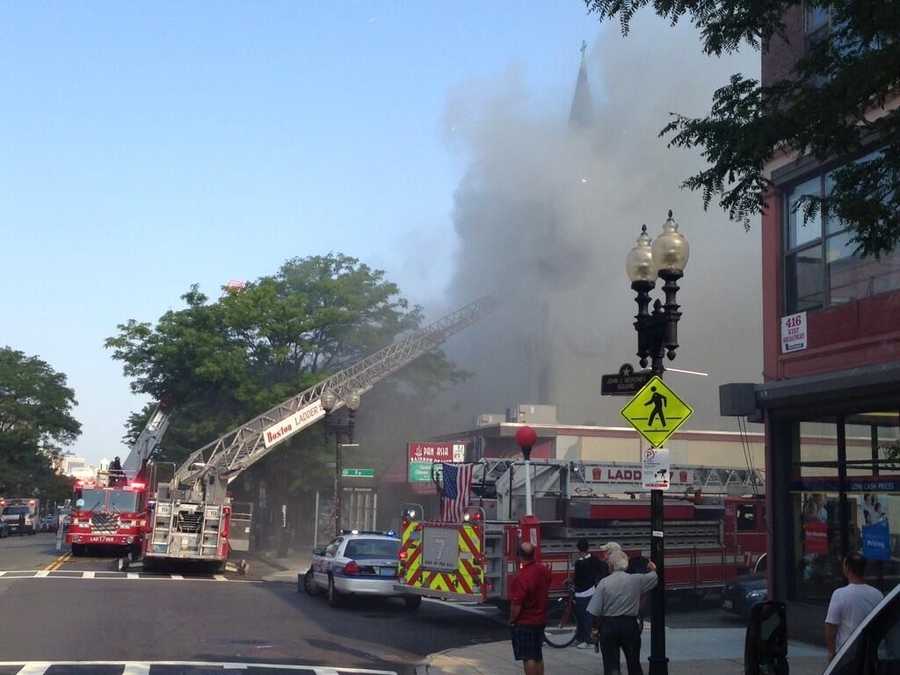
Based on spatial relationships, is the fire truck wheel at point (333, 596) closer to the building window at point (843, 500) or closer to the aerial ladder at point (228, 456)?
the building window at point (843, 500)

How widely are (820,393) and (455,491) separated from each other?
6.63 meters

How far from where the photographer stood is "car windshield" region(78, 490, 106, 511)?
1226 inches

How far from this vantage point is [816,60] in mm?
8914

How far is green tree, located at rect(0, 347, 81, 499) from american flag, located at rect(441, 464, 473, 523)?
66.6 metres

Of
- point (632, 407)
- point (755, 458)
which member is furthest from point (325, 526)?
point (632, 407)

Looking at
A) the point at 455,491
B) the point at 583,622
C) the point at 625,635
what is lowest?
the point at 583,622

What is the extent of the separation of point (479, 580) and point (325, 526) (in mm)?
25169

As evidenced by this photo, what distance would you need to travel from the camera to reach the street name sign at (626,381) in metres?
10.8

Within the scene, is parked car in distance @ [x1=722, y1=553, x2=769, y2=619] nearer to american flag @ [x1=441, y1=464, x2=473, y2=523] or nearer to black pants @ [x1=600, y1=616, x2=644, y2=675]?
american flag @ [x1=441, y1=464, x2=473, y2=523]

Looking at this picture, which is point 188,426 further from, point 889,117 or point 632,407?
point 889,117

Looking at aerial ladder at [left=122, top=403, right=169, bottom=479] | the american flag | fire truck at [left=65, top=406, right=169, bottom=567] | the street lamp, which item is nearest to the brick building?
the street lamp

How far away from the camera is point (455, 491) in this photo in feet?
57.9

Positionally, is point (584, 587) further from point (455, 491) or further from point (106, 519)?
point (106, 519)

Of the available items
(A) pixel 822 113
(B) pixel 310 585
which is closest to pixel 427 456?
(B) pixel 310 585
